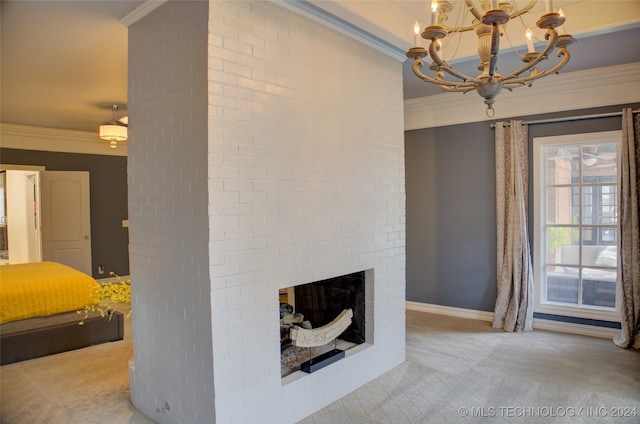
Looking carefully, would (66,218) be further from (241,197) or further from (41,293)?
(241,197)

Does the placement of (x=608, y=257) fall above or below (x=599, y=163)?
below

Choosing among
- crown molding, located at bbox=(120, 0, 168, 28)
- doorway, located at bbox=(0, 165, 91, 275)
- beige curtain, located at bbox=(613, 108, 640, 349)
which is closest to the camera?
crown molding, located at bbox=(120, 0, 168, 28)

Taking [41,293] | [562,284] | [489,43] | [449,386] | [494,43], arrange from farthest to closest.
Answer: [562,284] < [41,293] < [449,386] < [489,43] < [494,43]

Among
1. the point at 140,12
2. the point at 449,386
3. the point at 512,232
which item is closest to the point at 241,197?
the point at 140,12

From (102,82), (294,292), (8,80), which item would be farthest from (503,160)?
(8,80)

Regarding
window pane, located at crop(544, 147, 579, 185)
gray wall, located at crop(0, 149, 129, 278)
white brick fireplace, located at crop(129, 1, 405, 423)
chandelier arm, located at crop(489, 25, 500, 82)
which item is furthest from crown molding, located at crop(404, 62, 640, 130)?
gray wall, located at crop(0, 149, 129, 278)

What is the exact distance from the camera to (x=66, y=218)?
22.4 feet

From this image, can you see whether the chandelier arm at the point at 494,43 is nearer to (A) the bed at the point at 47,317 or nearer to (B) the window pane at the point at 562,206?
(B) the window pane at the point at 562,206

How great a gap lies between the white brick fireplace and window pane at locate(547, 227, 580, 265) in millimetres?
2525

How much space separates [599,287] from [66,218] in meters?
7.44

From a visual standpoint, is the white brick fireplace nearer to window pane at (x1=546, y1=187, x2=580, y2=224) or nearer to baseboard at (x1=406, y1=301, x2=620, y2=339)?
baseboard at (x1=406, y1=301, x2=620, y2=339)

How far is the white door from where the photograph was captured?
21.7ft

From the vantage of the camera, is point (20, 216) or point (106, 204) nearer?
point (106, 204)

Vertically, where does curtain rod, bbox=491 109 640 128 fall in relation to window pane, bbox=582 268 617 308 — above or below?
above
